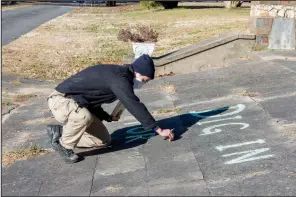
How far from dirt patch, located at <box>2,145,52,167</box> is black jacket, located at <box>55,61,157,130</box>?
38.1 inches

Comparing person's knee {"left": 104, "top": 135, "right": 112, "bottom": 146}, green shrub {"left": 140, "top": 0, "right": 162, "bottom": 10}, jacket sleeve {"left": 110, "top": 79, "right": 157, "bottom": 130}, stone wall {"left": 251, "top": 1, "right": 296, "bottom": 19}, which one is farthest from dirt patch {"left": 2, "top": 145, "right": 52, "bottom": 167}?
green shrub {"left": 140, "top": 0, "right": 162, "bottom": 10}

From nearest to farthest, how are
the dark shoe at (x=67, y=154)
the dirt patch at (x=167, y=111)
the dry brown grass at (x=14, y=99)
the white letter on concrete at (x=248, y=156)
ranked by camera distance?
the white letter on concrete at (x=248, y=156) < the dark shoe at (x=67, y=154) < the dirt patch at (x=167, y=111) < the dry brown grass at (x=14, y=99)

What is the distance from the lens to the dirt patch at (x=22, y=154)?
226 inches

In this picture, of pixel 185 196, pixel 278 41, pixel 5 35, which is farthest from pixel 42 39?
pixel 185 196

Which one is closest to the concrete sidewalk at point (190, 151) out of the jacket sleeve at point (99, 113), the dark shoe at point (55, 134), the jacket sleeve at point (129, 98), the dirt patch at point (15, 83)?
the dark shoe at point (55, 134)

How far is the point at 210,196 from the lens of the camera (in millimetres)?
4336

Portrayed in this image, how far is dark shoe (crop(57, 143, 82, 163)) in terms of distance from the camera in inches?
212

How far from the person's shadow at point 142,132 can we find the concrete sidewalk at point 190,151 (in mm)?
13

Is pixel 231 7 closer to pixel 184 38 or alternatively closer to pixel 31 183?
pixel 184 38

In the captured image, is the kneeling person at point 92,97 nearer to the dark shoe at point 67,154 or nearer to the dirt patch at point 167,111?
the dark shoe at point 67,154

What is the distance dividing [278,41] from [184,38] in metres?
7.75

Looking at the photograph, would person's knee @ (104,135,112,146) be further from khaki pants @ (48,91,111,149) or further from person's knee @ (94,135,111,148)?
khaki pants @ (48,91,111,149)

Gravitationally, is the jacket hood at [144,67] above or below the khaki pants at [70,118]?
above

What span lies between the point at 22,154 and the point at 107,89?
151 cm
